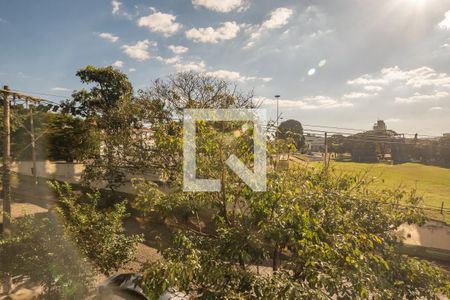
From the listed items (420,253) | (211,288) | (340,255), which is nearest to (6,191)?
(211,288)

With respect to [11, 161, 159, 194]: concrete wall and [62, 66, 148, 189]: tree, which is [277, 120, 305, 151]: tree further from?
[11, 161, 159, 194]: concrete wall

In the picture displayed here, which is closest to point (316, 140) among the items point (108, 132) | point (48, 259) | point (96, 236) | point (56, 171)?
point (108, 132)

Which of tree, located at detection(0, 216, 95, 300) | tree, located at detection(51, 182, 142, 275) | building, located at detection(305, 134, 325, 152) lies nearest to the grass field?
building, located at detection(305, 134, 325, 152)

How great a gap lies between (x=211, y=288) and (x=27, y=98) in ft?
30.4

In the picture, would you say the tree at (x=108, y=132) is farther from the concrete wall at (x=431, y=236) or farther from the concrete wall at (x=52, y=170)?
the concrete wall at (x=431, y=236)

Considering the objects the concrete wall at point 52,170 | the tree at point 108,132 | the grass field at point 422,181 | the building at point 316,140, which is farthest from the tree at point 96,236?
the concrete wall at point 52,170

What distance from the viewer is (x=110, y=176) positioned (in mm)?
16344
